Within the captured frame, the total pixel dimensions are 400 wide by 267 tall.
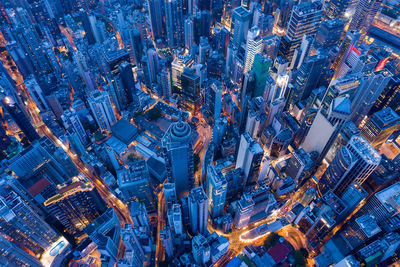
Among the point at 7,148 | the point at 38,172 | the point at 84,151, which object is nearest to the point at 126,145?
the point at 84,151

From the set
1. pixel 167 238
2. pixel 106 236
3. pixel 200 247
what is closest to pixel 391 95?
pixel 200 247

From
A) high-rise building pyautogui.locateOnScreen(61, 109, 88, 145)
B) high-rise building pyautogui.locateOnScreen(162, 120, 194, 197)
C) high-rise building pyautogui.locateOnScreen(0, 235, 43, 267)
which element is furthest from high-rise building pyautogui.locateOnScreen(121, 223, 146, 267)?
high-rise building pyautogui.locateOnScreen(61, 109, 88, 145)

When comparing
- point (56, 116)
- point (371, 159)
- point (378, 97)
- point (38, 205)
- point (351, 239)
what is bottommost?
point (351, 239)

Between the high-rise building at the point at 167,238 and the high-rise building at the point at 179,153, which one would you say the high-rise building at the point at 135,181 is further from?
the high-rise building at the point at 167,238

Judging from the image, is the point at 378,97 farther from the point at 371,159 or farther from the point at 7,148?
the point at 7,148

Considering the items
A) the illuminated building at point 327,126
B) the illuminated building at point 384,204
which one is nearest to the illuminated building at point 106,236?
the illuminated building at point 327,126

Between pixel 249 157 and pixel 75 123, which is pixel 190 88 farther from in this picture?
pixel 75 123

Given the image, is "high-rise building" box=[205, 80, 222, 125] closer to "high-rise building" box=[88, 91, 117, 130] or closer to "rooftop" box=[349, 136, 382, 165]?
"high-rise building" box=[88, 91, 117, 130]
